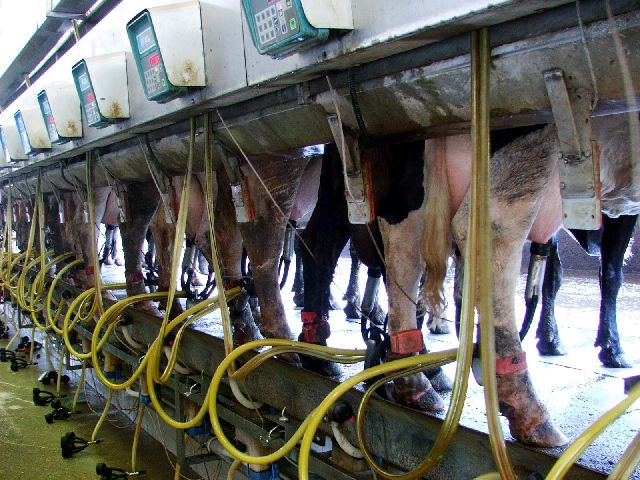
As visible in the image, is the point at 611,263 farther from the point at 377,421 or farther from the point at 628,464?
the point at 628,464

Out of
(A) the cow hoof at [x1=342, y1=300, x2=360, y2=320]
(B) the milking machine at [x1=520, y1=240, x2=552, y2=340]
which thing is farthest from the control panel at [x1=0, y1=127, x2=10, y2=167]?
(B) the milking machine at [x1=520, y1=240, x2=552, y2=340]

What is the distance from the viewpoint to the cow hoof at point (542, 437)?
5.82ft

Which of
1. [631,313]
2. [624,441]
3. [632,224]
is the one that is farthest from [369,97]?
[631,313]

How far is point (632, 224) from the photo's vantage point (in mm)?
2768

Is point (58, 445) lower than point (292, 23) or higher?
lower

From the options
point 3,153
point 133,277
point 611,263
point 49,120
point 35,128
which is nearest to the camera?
point 611,263

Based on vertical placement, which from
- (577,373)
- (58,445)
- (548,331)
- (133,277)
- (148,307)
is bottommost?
(58,445)

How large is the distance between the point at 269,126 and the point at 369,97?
528mm

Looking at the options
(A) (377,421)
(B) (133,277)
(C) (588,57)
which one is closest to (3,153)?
(B) (133,277)

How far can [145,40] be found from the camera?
2.21m

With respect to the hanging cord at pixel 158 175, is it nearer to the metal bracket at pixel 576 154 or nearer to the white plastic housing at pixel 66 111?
the white plastic housing at pixel 66 111

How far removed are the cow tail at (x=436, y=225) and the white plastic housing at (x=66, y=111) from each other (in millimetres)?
2105

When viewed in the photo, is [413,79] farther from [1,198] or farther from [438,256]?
[1,198]

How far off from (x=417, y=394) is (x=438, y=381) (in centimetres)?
31
